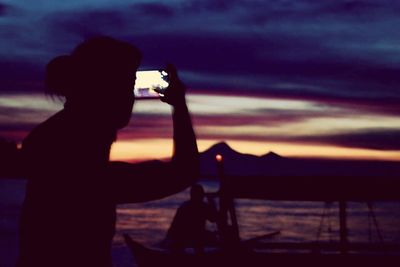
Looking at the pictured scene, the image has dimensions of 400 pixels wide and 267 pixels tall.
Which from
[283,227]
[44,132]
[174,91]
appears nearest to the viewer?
[44,132]

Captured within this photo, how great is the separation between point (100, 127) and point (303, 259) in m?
7.88

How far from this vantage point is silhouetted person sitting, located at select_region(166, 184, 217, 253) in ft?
32.6

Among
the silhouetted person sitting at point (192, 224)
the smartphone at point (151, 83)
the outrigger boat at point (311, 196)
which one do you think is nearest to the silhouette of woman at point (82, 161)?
the smartphone at point (151, 83)

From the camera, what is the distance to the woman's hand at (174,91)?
6.37 ft

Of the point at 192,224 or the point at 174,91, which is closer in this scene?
the point at 174,91

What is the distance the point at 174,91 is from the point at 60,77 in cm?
33

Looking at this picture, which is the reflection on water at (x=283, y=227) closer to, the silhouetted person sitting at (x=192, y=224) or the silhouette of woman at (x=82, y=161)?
the silhouetted person sitting at (x=192, y=224)

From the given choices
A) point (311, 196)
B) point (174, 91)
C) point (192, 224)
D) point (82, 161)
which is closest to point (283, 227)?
point (192, 224)

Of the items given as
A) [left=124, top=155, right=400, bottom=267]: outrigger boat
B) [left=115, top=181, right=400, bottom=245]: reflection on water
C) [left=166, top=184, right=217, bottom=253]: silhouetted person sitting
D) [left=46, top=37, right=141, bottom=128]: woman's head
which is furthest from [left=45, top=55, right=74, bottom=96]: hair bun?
[left=115, top=181, right=400, bottom=245]: reflection on water

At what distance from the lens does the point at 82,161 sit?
6.08 feet

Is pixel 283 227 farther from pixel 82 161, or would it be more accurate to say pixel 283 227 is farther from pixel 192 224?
pixel 82 161

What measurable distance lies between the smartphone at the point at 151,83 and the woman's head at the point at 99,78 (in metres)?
0.14

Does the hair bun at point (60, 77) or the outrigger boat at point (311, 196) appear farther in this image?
the outrigger boat at point (311, 196)

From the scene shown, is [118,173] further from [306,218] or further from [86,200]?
[306,218]
